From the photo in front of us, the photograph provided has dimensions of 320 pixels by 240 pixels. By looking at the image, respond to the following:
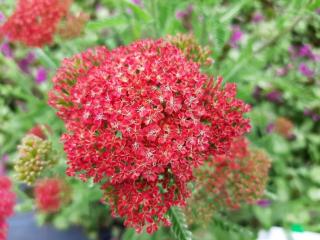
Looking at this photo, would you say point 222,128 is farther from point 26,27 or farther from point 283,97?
point 283,97

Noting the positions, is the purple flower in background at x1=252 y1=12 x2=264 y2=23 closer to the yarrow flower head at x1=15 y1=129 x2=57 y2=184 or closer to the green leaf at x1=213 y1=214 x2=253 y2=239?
the green leaf at x1=213 y1=214 x2=253 y2=239

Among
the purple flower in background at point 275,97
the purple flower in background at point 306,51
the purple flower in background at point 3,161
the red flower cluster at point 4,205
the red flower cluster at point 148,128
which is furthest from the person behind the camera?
the purple flower in background at point 3,161

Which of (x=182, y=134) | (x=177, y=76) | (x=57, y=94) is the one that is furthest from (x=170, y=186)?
(x=57, y=94)

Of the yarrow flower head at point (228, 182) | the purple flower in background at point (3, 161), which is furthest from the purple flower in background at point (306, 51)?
the purple flower in background at point (3, 161)

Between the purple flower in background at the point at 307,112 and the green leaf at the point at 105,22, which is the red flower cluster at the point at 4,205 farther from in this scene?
the purple flower in background at the point at 307,112

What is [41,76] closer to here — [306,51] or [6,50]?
Result: [6,50]

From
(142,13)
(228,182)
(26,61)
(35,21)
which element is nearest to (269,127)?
(228,182)
